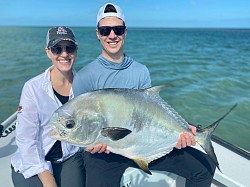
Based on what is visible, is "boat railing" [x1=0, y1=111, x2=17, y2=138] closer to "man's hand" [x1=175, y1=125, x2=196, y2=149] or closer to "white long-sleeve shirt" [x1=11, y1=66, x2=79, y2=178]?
"white long-sleeve shirt" [x1=11, y1=66, x2=79, y2=178]

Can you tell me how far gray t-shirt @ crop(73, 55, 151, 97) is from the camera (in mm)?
2402

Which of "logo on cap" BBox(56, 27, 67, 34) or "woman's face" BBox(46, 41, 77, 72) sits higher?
"logo on cap" BBox(56, 27, 67, 34)

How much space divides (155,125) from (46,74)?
3.41ft

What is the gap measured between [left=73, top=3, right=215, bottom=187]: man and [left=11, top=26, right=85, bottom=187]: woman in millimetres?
157

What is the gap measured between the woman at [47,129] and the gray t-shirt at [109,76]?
0.14 m

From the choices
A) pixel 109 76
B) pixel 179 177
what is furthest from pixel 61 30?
pixel 179 177

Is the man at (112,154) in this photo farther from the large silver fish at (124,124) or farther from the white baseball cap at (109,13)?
the large silver fish at (124,124)

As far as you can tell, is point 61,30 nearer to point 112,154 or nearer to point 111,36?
point 111,36

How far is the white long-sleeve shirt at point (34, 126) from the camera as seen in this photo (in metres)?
2.23

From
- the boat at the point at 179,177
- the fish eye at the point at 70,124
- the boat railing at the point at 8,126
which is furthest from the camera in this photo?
the boat railing at the point at 8,126

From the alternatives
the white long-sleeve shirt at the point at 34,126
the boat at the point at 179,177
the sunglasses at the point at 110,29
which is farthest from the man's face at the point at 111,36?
the boat at the point at 179,177

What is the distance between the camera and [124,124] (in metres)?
1.98

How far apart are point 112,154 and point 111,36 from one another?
39.9 inches

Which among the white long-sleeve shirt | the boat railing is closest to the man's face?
the white long-sleeve shirt
